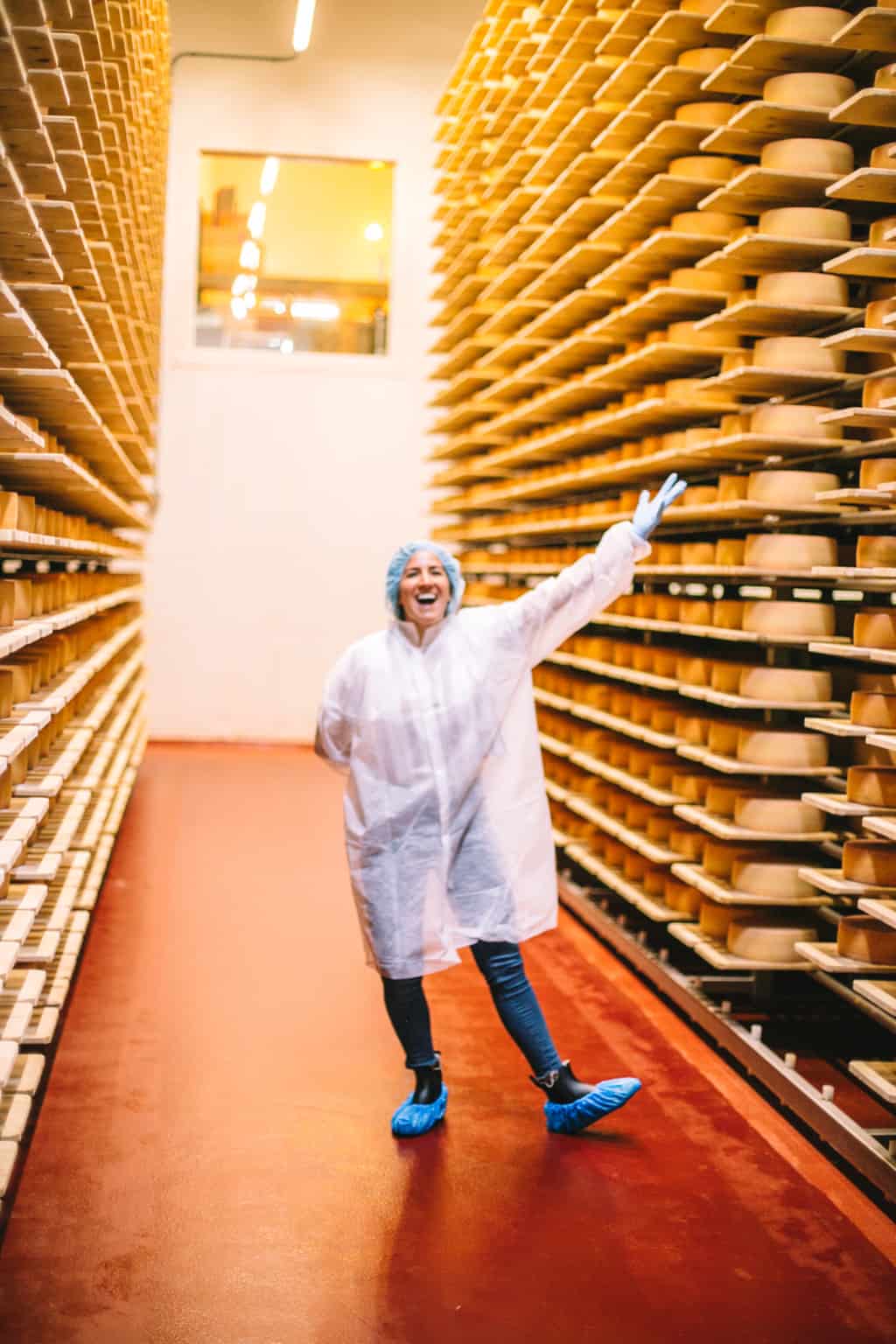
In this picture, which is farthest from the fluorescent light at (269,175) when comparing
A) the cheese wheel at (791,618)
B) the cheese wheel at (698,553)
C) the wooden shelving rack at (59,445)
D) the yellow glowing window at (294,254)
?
the cheese wheel at (791,618)

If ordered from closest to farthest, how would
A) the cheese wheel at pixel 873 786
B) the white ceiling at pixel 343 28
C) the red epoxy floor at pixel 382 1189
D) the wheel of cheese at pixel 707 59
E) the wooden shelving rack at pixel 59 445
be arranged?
the red epoxy floor at pixel 382 1189 → the wooden shelving rack at pixel 59 445 → the cheese wheel at pixel 873 786 → the wheel of cheese at pixel 707 59 → the white ceiling at pixel 343 28

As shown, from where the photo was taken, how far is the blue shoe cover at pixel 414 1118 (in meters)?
3.55

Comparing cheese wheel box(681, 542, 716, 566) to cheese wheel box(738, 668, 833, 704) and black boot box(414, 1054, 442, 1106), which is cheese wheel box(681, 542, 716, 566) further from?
black boot box(414, 1054, 442, 1106)

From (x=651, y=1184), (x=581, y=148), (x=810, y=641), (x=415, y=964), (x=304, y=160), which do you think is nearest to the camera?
(x=651, y=1184)

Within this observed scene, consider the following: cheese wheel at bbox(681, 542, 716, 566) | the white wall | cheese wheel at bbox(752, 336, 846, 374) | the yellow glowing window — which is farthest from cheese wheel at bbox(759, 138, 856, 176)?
the yellow glowing window

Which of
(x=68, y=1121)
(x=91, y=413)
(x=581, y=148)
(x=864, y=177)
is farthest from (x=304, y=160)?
(x=68, y=1121)

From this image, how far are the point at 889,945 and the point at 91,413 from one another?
112 inches

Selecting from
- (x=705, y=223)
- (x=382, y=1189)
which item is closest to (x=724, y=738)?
(x=705, y=223)

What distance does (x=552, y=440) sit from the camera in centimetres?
662

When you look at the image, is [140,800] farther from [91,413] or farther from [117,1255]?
[117,1255]

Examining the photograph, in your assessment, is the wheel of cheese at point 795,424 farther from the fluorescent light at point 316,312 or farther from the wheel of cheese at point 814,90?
the fluorescent light at point 316,312

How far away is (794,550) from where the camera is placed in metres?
4.18

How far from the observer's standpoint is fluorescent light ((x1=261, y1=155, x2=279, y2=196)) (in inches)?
439

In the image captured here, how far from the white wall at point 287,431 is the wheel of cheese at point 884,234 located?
780 cm
